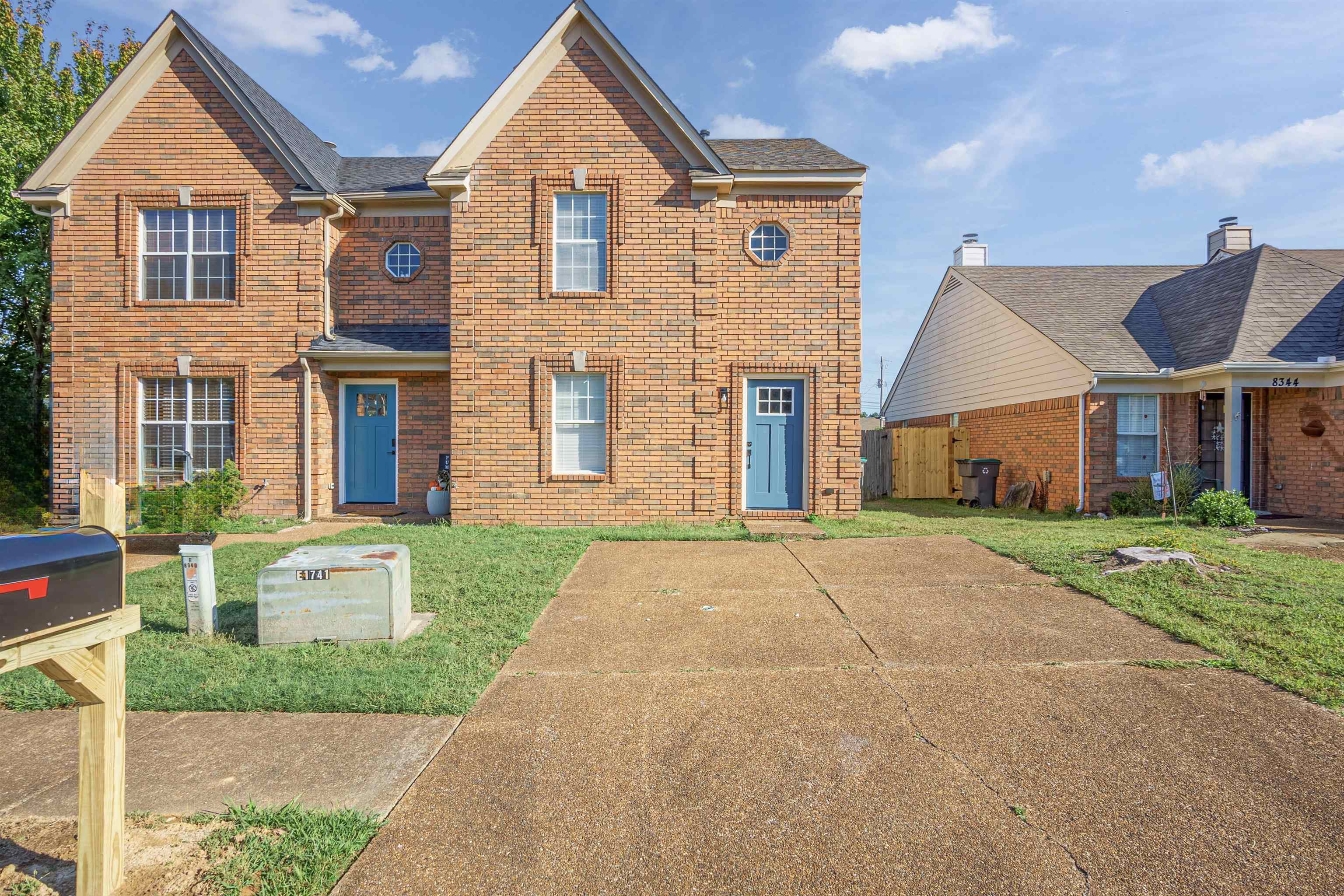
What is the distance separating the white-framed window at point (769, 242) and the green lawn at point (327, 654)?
6.77m

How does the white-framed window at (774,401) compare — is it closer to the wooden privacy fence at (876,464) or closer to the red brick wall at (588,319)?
the red brick wall at (588,319)

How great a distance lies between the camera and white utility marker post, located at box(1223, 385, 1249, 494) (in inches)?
475

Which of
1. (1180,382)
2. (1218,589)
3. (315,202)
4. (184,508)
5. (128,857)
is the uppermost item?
(315,202)

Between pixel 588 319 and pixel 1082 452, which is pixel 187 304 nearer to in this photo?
pixel 588 319

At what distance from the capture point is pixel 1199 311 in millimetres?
14078

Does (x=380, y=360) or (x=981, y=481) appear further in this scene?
(x=981, y=481)

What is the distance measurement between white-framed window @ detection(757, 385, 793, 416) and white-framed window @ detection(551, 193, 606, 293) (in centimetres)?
346

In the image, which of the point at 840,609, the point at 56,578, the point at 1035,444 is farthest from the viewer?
the point at 1035,444

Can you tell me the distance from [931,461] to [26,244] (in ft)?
77.0

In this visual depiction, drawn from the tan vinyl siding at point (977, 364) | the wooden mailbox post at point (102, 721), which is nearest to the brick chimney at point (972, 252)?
the tan vinyl siding at point (977, 364)

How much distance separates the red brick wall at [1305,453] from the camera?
1157 cm

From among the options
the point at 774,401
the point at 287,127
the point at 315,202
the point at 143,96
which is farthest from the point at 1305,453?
the point at 143,96

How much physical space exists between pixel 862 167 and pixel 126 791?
11.9 meters

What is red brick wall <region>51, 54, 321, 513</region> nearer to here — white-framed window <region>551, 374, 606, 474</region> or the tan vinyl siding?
white-framed window <region>551, 374, 606, 474</region>
